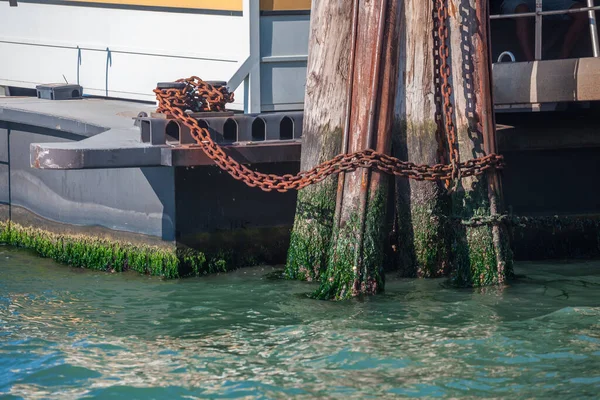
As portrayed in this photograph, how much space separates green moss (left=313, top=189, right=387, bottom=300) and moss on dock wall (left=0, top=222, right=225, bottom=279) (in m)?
1.47

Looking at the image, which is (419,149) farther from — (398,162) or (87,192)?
(87,192)

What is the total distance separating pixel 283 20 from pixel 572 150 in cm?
299

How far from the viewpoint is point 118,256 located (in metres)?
9.20

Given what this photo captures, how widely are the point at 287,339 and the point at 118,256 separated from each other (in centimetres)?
280

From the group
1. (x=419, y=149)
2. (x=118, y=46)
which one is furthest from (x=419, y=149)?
(x=118, y=46)

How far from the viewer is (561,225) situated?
9328 millimetres

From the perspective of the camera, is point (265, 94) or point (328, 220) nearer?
point (328, 220)

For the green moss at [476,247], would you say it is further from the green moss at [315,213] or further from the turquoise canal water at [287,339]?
the green moss at [315,213]

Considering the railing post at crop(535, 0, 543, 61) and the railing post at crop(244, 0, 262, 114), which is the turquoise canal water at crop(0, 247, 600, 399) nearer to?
the railing post at crop(244, 0, 262, 114)

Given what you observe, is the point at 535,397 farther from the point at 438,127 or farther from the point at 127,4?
the point at 127,4

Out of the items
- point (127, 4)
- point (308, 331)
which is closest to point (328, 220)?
point (308, 331)

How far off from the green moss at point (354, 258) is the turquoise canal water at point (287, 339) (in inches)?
5.6

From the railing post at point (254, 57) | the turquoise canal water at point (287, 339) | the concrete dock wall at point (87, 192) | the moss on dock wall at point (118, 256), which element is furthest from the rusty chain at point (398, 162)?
the railing post at point (254, 57)

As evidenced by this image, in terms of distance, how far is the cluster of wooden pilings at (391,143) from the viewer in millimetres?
7742
